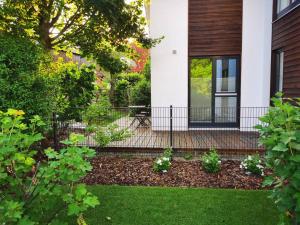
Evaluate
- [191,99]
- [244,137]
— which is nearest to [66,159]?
[244,137]

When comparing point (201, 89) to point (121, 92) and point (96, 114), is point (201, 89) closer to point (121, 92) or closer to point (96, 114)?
point (96, 114)

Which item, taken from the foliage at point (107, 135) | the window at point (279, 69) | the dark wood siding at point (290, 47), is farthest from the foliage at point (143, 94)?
the foliage at point (107, 135)

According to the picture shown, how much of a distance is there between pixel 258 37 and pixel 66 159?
28.1 feet

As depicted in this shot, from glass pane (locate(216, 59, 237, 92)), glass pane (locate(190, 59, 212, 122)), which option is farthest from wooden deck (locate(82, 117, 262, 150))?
glass pane (locate(216, 59, 237, 92))

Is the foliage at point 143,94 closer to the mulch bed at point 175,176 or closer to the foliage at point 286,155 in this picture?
the mulch bed at point 175,176

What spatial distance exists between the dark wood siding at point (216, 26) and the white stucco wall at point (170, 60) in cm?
34

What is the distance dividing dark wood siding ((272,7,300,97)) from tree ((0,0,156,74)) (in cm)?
378

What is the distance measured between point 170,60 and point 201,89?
57.4 inches

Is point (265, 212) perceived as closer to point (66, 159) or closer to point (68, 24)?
point (66, 159)

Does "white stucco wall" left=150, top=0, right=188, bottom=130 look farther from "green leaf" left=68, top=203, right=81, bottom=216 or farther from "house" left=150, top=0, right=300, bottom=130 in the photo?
"green leaf" left=68, top=203, right=81, bottom=216

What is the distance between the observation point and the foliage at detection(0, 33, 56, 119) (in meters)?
5.12

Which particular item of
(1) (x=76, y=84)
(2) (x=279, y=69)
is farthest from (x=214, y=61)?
(1) (x=76, y=84)

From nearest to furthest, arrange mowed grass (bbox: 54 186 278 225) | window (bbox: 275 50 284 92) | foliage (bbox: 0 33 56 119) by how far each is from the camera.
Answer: mowed grass (bbox: 54 186 278 225) < foliage (bbox: 0 33 56 119) < window (bbox: 275 50 284 92)

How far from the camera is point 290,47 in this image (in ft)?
25.5
